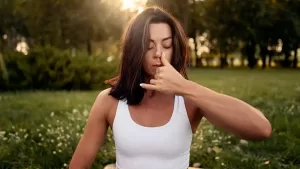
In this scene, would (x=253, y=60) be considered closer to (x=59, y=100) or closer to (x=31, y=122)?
(x=59, y=100)

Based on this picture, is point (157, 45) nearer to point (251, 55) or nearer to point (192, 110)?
point (192, 110)

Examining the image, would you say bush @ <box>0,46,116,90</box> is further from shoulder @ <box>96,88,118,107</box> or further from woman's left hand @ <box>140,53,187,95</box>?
woman's left hand @ <box>140,53,187,95</box>

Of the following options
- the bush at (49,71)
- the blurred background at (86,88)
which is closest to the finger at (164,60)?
the blurred background at (86,88)

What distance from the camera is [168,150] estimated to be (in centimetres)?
205

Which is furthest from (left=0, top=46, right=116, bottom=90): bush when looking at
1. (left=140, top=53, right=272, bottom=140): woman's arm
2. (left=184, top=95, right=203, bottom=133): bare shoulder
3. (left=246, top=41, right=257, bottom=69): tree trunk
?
(left=246, top=41, right=257, bottom=69): tree trunk

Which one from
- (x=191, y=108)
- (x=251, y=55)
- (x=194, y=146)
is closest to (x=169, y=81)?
(x=191, y=108)

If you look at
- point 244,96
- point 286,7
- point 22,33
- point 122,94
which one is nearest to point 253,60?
point 286,7

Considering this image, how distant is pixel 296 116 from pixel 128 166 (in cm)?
481

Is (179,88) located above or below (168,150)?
above

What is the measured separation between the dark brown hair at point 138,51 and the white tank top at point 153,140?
7 centimetres

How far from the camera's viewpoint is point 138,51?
198cm

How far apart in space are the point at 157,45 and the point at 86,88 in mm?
11645

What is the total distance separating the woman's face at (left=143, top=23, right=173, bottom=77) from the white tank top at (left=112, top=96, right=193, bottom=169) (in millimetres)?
238

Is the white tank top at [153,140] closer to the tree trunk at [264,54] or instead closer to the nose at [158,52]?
the nose at [158,52]
